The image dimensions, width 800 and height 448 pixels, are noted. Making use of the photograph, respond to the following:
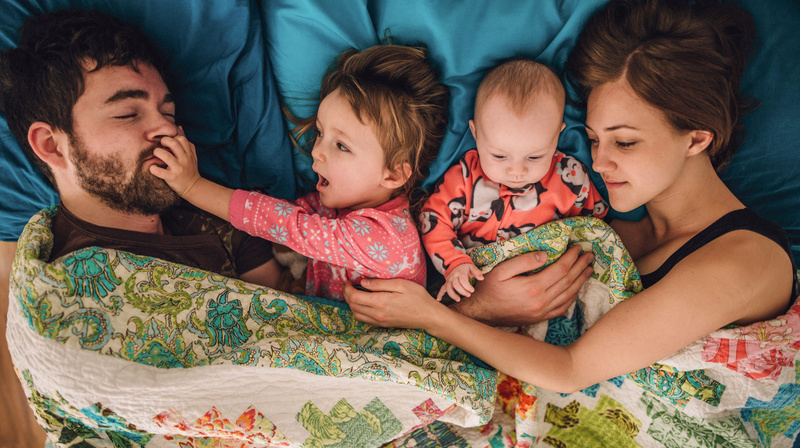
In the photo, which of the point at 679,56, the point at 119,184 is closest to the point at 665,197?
the point at 679,56

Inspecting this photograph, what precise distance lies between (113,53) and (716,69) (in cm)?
172

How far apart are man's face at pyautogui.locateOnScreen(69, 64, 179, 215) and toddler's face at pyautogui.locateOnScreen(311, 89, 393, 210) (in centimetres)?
47

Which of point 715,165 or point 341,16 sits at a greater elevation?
point 341,16

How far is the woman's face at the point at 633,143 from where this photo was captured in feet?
4.26

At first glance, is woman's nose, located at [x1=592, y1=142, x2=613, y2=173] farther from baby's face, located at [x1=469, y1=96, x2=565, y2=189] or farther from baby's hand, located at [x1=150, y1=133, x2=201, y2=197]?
baby's hand, located at [x1=150, y1=133, x2=201, y2=197]

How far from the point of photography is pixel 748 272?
122 cm

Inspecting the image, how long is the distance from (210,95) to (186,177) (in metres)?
0.32

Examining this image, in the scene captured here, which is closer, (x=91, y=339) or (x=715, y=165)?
(x=91, y=339)

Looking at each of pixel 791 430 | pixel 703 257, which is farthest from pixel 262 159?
pixel 791 430

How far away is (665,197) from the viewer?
4.81 feet

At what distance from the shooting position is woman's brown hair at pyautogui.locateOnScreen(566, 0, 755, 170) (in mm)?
1261

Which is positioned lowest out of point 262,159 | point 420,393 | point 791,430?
point 791,430

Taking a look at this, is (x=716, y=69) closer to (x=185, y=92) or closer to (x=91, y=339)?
(x=185, y=92)

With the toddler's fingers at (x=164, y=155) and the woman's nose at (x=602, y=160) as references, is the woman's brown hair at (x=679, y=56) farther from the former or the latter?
the toddler's fingers at (x=164, y=155)
